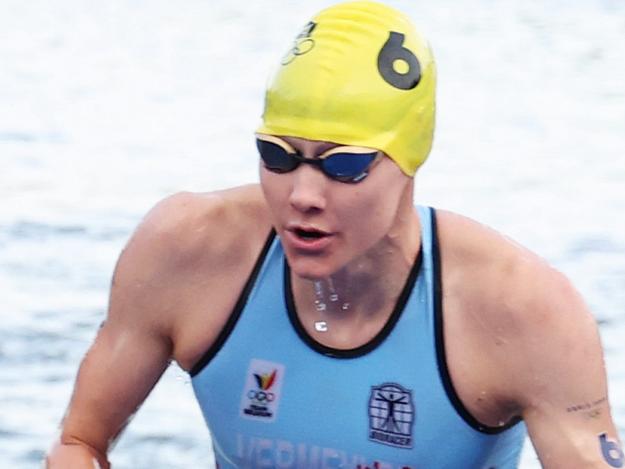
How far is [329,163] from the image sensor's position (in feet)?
10.3

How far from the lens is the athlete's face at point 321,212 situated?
311cm

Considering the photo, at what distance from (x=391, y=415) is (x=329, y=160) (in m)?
0.57

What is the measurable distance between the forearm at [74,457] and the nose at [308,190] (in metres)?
0.77

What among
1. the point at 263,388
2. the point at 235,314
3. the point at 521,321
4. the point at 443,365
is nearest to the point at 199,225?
the point at 235,314

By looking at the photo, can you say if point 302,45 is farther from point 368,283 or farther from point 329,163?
point 368,283

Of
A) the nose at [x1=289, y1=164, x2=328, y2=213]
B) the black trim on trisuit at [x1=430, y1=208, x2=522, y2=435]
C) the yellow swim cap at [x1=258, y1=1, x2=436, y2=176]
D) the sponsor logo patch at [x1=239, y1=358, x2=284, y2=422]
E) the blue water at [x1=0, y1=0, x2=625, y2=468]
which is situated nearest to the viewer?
the nose at [x1=289, y1=164, x2=328, y2=213]

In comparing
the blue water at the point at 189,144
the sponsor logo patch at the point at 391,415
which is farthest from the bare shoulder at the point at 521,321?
the blue water at the point at 189,144

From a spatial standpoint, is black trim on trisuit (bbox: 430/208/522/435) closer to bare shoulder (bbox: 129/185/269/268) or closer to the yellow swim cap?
the yellow swim cap

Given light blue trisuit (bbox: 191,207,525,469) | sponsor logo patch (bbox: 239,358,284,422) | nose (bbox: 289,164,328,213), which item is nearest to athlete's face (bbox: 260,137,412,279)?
nose (bbox: 289,164,328,213)

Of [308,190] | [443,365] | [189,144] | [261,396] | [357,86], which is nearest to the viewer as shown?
[308,190]

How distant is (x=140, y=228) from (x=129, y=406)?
0.38m

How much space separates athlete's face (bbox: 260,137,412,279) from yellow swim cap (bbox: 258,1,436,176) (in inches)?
2.2

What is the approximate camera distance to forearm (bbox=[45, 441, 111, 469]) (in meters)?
3.44

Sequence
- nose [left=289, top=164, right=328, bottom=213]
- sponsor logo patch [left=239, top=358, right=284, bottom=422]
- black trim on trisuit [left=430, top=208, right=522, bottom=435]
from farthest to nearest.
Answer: sponsor logo patch [left=239, top=358, right=284, bottom=422], black trim on trisuit [left=430, top=208, right=522, bottom=435], nose [left=289, top=164, right=328, bottom=213]
